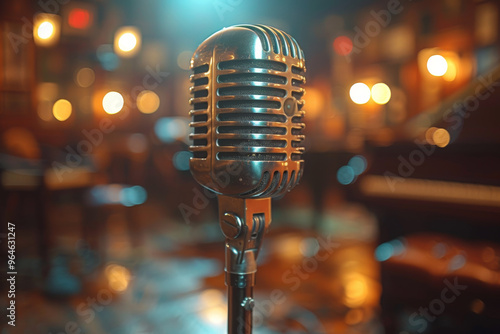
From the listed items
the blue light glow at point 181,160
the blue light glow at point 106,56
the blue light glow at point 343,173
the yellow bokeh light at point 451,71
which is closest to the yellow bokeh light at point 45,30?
the blue light glow at point 106,56

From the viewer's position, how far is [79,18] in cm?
833

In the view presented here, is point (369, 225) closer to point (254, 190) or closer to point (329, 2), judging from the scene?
point (254, 190)

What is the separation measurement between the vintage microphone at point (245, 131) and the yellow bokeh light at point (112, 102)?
8.79 metres

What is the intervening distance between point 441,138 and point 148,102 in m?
8.96

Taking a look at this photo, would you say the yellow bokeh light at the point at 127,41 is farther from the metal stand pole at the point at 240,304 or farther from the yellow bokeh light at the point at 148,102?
the metal stand pole at the point at 240,304

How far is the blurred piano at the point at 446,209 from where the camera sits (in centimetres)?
167

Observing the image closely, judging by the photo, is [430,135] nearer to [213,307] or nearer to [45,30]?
[213,307]

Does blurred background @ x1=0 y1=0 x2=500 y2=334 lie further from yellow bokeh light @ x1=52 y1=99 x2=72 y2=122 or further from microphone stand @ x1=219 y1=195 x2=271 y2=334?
microphone stand @ x1=219 y1=195 x2=271 y2=334

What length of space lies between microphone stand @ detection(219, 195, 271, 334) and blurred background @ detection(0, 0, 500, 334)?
1.23 metres

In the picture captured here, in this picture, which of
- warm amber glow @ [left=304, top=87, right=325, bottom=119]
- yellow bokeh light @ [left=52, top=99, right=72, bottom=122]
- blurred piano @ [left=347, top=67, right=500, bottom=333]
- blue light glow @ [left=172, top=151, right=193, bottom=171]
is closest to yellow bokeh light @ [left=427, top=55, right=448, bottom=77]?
warm amber glow @ [left=304, top=87, right=325, bottom=119]

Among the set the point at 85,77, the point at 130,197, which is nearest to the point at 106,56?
the point at 85,77

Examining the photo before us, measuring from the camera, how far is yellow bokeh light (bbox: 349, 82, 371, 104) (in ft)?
30.9

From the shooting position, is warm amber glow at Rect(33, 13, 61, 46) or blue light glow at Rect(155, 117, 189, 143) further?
blue light glow at Rect(155, 117, 189, 143)

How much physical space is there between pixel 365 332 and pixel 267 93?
5.42ft
